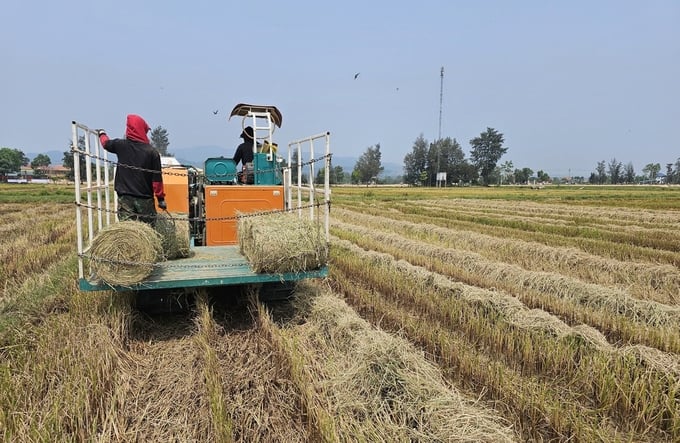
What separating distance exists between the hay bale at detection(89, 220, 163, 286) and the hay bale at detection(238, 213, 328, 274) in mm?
1105

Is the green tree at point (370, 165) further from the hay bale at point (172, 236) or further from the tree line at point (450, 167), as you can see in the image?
the hay bale at point (172, 236)

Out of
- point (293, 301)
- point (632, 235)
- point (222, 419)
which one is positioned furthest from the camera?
point (632, 235)

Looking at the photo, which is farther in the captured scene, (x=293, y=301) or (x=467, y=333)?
(x=293, y=301)

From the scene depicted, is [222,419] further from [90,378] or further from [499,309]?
[499,309]

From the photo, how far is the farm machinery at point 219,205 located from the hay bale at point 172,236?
13 centimetres

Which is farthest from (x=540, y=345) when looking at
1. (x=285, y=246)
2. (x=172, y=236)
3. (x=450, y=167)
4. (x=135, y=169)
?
(x=450, y=167)

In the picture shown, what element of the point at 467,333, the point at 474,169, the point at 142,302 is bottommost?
the point at 467,333

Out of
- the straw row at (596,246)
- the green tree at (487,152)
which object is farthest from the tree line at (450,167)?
the straw row at (596,246)

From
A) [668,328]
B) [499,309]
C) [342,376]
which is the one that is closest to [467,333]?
[499,309]

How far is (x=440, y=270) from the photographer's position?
7.55 metres

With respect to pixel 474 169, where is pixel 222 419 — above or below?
below

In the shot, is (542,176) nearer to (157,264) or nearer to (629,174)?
(629,174)

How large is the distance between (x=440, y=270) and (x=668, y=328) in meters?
3.50

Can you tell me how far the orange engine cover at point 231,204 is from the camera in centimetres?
614
